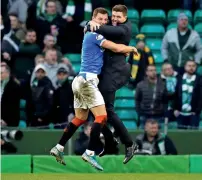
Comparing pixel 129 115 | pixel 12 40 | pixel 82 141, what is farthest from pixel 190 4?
pixel 82 141

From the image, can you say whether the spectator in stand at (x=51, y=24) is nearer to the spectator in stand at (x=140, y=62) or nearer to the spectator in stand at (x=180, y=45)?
the spectator in stand at (x=140, y=62)

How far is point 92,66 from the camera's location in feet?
48.2

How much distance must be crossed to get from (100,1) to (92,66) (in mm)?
8320

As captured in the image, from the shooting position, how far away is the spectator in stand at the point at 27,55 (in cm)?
2120

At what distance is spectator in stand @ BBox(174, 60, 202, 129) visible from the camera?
20062mm

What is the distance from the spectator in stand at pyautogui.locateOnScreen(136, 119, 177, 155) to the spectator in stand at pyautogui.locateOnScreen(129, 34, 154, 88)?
243cm

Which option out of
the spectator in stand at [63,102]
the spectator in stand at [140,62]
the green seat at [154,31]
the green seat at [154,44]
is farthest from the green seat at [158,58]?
the spectator in stand at [63,102]

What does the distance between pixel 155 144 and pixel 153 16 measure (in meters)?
4.89

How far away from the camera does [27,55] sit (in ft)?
69.9

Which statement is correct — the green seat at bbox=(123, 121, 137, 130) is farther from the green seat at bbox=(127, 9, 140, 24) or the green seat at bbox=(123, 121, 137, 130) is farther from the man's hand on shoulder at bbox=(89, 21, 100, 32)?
the man's hand on shoulder at bbox=(89, 21, 100, 32)

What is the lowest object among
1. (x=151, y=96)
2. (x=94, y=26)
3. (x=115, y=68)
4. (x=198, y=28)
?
(x=151, y=96)

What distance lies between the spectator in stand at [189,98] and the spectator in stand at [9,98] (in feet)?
9.75

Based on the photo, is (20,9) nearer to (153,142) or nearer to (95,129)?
(153,142)

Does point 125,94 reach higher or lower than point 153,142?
higher
